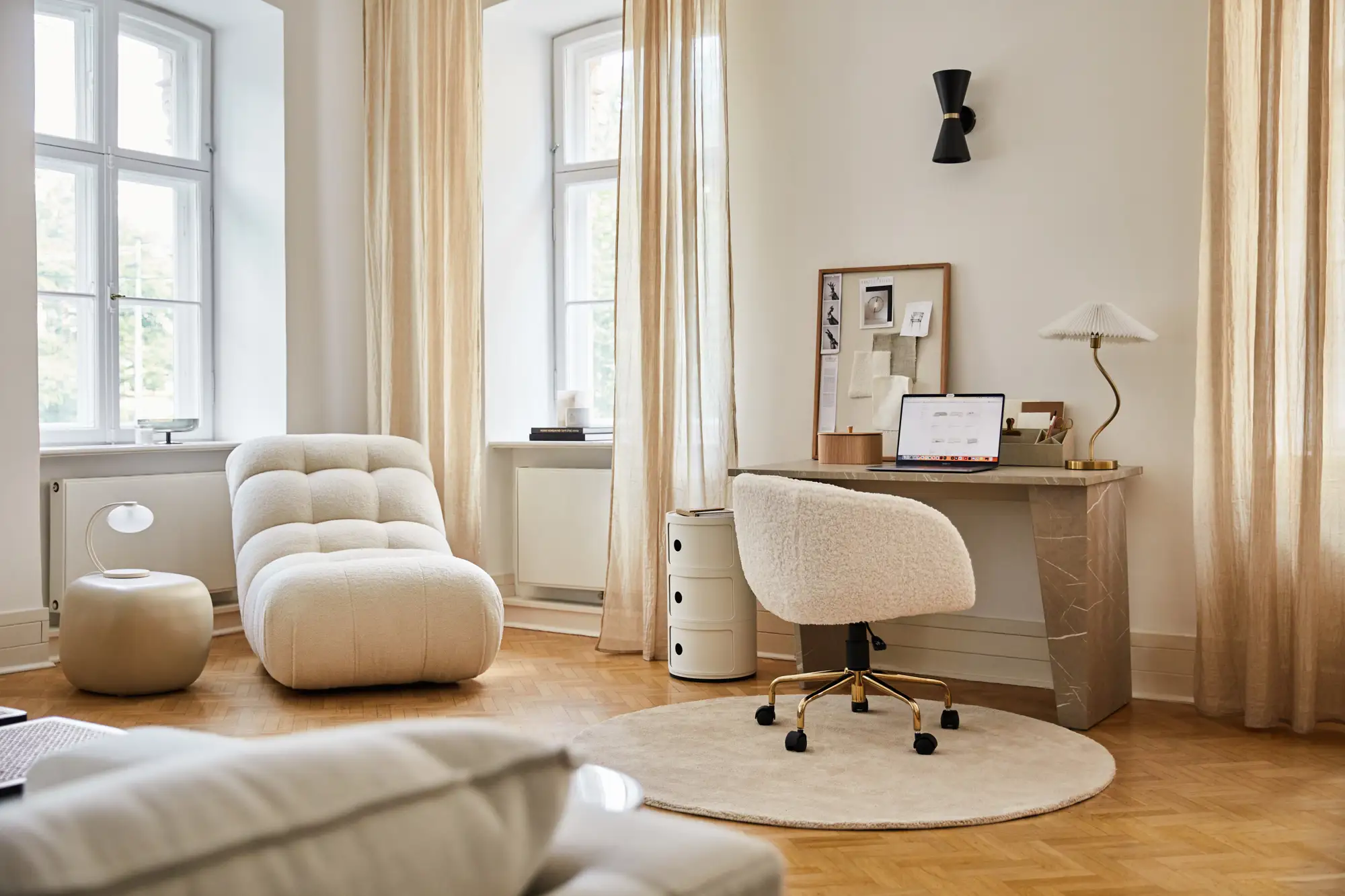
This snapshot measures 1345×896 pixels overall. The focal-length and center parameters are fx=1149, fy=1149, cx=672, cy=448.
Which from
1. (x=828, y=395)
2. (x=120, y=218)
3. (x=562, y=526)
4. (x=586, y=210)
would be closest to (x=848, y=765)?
(x=828, y=395)

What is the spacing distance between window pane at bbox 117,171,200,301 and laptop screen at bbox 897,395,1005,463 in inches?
135

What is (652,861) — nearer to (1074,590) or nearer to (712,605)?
(1074,590)

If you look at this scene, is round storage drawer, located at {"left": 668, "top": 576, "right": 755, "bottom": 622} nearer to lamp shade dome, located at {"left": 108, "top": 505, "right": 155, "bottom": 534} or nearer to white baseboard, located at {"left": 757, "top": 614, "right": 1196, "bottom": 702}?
white baseboard, located at {"left": 757, "top": 614, "right": 1196, "bottom": 702}

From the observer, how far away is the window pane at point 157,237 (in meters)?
5.16

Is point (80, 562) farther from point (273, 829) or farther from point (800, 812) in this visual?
point (273, 829)

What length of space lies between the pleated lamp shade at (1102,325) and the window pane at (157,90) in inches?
160

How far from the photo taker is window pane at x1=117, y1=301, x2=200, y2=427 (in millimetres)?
5156

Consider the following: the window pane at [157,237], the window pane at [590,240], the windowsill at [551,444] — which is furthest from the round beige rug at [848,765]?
the window pane at [157,237]

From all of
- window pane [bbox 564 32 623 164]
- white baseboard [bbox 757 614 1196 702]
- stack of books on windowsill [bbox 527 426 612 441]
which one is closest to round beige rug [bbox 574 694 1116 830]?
white baseboard [bbox 757 614 1196 702]

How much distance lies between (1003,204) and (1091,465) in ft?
3.44

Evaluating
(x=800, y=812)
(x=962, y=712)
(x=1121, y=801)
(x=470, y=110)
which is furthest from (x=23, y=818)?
(x=470, y=110)

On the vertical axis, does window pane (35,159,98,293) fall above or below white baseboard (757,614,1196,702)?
above

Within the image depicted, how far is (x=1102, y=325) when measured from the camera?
3604mm

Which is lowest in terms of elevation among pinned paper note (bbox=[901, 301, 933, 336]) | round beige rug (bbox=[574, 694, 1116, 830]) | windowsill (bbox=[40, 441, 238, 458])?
round beige rug (bbox=[574, 694, 1116, 830])
